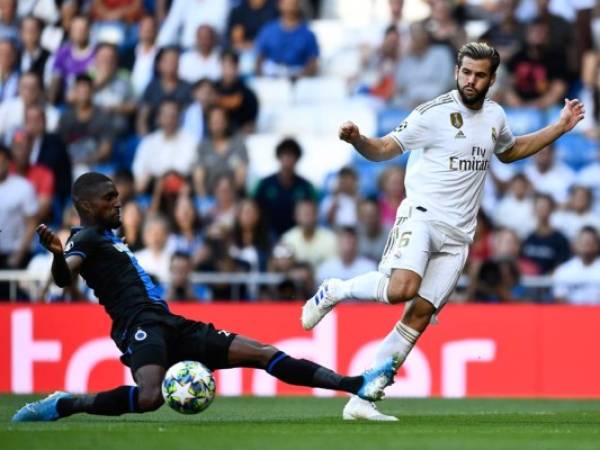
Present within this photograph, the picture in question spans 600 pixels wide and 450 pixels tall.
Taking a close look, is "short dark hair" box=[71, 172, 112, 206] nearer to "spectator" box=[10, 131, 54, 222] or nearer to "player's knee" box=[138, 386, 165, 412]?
"player's knee" box=[138, 386, 165, 412]

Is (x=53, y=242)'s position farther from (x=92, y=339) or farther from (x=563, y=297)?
(x=563, y=297)

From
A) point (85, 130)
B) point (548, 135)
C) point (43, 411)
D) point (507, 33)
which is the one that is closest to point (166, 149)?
point (85, 130)

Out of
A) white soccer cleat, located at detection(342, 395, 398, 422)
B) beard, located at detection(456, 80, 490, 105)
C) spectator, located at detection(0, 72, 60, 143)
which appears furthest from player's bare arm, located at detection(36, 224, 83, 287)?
spectator, located at detection(0, 72, 60, 143)

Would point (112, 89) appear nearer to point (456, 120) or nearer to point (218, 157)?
point (218, 157)

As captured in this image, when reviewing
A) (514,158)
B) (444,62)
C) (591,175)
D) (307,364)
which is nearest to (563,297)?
(591,175)

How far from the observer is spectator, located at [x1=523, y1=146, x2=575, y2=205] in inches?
714

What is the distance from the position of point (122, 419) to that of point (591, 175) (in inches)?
358

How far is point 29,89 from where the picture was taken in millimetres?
19750

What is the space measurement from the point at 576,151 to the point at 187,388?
983 cm

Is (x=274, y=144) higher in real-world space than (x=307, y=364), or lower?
higher

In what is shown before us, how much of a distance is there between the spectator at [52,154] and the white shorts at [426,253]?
8.41 meters

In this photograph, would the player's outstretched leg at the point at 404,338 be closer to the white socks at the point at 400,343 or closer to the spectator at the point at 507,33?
the white socks at the point at 400,343

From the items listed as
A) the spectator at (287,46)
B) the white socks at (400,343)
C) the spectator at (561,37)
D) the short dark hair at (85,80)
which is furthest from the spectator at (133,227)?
the white socks at (400,343)

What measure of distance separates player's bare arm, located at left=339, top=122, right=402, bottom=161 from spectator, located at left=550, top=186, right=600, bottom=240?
718 cm
